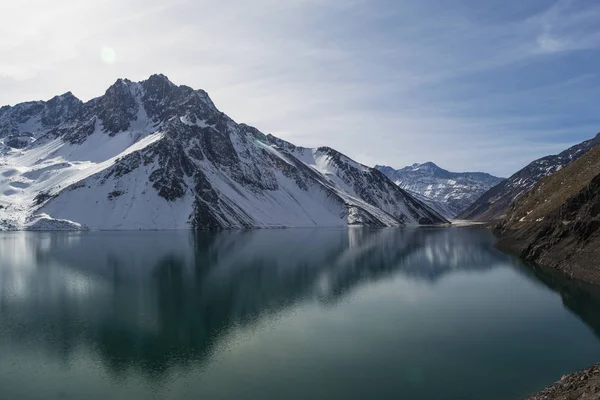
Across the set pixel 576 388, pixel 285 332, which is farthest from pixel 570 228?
pixel 576 388

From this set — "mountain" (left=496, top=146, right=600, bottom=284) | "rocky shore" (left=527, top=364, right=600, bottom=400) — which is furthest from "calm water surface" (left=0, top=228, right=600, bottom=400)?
"mountain" (left=496, top=146, right=600, bottom=284)

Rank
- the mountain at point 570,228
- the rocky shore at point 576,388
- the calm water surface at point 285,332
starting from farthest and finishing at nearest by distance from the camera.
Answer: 1. the mountain at point 570,228
2. the calm water surface at point 285,332
3. the rocky shore at point 576,388

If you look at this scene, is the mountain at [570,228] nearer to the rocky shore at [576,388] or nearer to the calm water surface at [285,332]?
the calm water surface at [285,332]

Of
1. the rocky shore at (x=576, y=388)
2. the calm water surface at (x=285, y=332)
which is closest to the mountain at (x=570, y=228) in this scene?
the calm water surface at (x=285, y=332)

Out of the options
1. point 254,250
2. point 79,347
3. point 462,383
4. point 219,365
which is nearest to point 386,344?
point 462,383

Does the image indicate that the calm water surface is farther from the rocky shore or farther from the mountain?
the mountain

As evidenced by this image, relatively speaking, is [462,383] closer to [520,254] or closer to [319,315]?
[319,315]

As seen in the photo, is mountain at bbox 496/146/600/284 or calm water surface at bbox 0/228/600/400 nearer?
calm water surface at bbox 0/228/600/400
